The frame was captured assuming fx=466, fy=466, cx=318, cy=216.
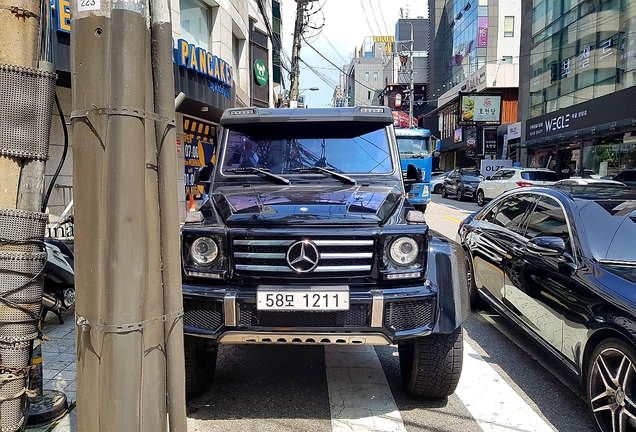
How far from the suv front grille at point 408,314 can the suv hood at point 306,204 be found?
0.55 metres

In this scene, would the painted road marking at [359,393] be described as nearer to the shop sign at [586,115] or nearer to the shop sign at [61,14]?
the shop sign at [61,14]

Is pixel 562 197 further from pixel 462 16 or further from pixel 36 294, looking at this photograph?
pixel 462 16

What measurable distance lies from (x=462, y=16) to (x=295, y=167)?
55.2 metres

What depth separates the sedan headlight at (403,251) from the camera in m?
2.97

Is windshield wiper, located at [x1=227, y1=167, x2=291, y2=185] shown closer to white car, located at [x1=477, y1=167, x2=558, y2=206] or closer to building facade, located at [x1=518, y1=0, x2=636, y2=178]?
white car, located at [x1=477, y1=167, x2=558, y2=206]

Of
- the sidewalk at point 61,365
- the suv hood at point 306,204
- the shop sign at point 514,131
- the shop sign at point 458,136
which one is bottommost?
the sidewalk at point 61,365

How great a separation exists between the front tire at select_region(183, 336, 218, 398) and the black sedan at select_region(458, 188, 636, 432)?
252 cm

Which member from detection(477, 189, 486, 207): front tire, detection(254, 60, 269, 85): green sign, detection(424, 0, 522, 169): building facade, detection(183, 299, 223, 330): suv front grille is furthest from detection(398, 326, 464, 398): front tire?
detection(424, 0, 522, 169): building facade

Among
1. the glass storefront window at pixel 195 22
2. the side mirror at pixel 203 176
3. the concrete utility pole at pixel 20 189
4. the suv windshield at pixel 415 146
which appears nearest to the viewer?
the concrete utility pole at pixel 20 189

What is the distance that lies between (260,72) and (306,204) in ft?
66.6

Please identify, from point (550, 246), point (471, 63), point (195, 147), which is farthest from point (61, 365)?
point (471, 63)

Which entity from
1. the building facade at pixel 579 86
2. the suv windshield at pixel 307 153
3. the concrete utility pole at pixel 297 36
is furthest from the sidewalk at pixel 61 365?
the building facade at pixel 579 86

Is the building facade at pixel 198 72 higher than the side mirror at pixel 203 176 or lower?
higher

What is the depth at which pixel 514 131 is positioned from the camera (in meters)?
32.9
